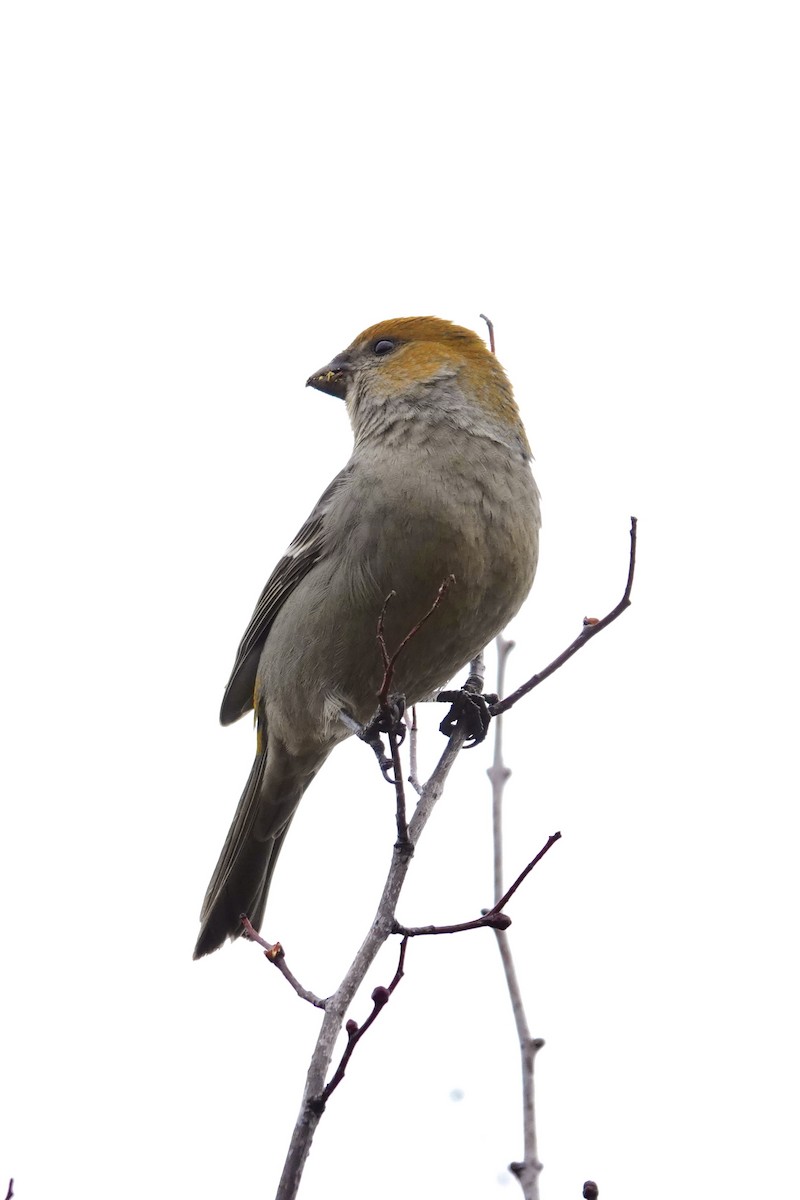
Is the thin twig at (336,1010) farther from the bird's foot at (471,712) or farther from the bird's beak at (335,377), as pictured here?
the bird's beak at (335,377)

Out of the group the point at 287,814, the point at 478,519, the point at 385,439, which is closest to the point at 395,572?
the point at 478,519

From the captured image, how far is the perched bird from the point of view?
4871 millimetres

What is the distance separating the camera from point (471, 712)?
4.97 meters

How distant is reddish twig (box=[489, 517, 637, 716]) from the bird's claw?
2.50 ft

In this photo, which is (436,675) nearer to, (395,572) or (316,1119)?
(395,572)

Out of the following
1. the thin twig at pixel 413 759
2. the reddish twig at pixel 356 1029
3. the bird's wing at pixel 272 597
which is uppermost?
the bird's wing at pixel 272 597

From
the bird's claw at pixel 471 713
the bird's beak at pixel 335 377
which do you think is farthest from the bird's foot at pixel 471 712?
the bird's beak at pixel 335 377

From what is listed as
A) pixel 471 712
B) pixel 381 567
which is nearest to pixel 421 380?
pixel 381 567

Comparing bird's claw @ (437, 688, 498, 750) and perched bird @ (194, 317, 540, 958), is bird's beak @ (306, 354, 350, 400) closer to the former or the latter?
perched bird @ (194, 317, 540, 958)

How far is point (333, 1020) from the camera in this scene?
3.03 m

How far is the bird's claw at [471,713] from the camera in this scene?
498 cm

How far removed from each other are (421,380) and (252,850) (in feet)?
7.53

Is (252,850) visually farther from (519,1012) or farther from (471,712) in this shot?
(519,1012)

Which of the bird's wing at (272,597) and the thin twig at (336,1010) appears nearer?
the thin twig at (336,1010)
